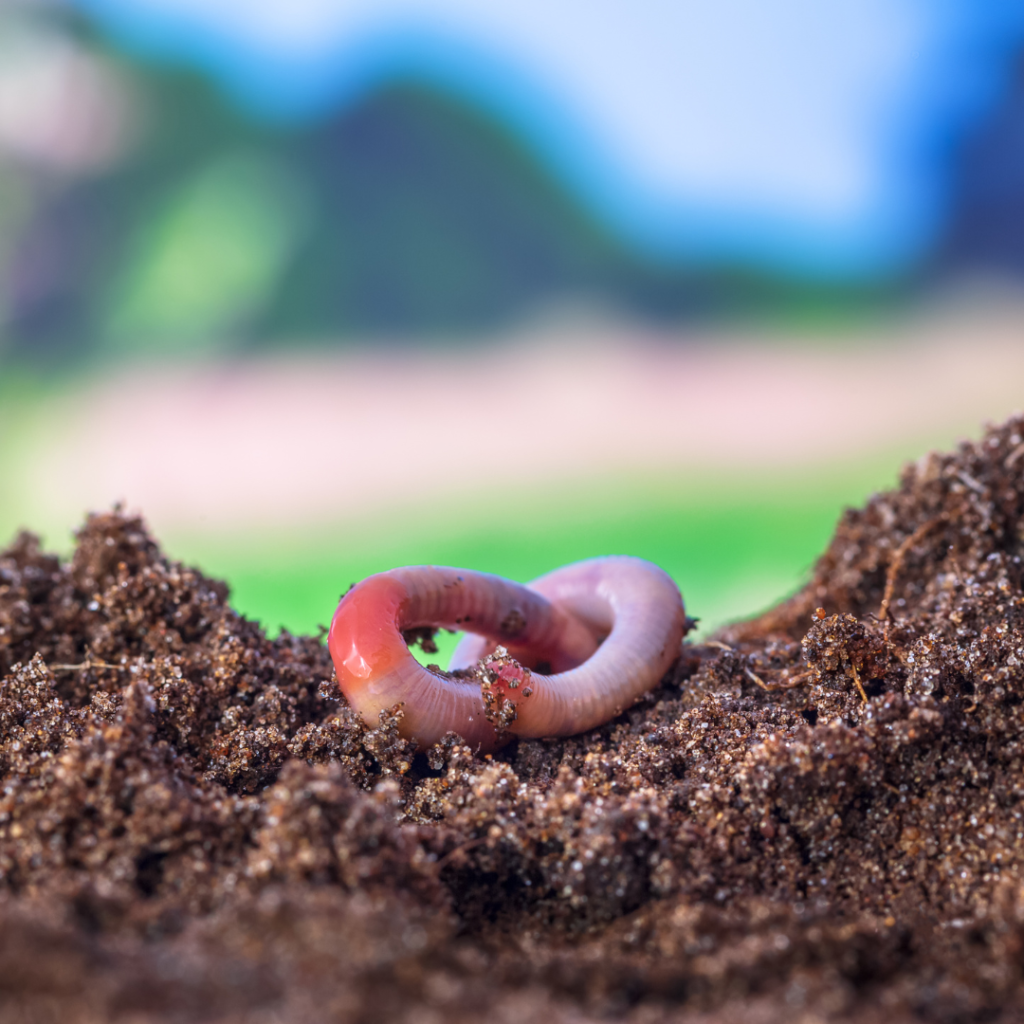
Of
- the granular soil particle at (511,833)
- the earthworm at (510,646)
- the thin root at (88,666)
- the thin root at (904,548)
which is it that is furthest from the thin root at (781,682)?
the thin root at (88,666)

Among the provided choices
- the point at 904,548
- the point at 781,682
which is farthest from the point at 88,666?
the point at 904,548

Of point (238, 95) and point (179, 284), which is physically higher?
point (238, 95)

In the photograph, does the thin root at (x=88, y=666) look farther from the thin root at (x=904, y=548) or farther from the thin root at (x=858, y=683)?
the thin root at (x=904, y=548)

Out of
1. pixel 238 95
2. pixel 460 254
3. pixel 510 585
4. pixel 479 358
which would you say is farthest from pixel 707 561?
pixel 238 95

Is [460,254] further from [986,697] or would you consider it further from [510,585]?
[986,697]

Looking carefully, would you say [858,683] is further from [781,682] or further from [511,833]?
[511,833]

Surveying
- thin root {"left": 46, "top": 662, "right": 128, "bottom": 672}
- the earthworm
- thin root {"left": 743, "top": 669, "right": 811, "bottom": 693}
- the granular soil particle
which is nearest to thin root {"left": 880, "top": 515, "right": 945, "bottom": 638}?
the granular soil particle
